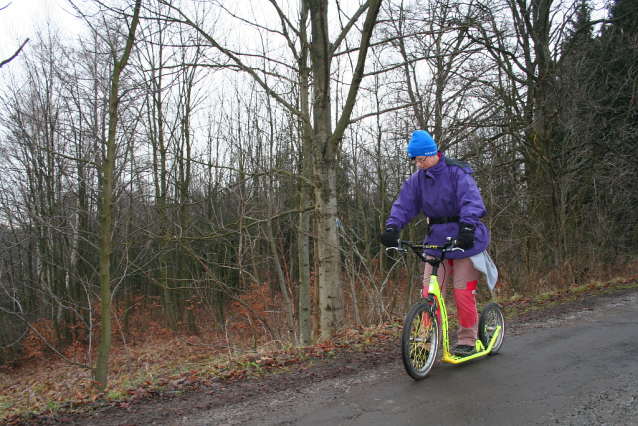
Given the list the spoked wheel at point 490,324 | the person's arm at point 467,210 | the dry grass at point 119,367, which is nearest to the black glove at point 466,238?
the person's arm at point 467,210

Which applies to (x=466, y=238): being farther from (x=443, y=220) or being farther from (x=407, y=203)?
(x=407, y=203)

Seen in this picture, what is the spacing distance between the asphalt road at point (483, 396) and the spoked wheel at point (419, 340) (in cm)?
12

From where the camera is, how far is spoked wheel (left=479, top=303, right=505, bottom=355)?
431 centimetres

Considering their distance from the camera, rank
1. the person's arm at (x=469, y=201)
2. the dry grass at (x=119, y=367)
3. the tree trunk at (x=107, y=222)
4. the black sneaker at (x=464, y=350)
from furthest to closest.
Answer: the dry grass at (x=119, y=367)
the tree trunk at (x=107, y=222)
the black sneaker at (x=464, y=350)
the person's arm at (x=469, y=201)

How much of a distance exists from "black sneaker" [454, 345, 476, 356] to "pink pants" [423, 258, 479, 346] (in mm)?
33

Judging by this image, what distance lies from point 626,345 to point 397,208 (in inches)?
105

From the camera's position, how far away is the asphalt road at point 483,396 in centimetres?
288

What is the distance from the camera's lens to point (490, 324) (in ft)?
14.7

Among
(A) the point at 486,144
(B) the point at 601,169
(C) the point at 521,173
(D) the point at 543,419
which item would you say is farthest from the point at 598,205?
(D) the point at 543,419

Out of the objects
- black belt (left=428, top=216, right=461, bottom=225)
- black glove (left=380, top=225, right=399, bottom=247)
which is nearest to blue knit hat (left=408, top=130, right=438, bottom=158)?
black belt (left=428, top=216, right=461, bottom=225)

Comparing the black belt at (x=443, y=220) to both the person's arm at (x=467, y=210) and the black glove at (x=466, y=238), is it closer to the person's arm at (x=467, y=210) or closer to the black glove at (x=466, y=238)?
the person's arm at (x=467, y=210)

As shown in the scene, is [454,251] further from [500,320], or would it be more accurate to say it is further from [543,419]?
[543,419]

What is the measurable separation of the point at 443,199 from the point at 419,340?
121 centimetres

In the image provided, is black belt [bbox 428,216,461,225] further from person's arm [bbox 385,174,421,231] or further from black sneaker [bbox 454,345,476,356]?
black sneaker [bbox 454,345,476,356]
